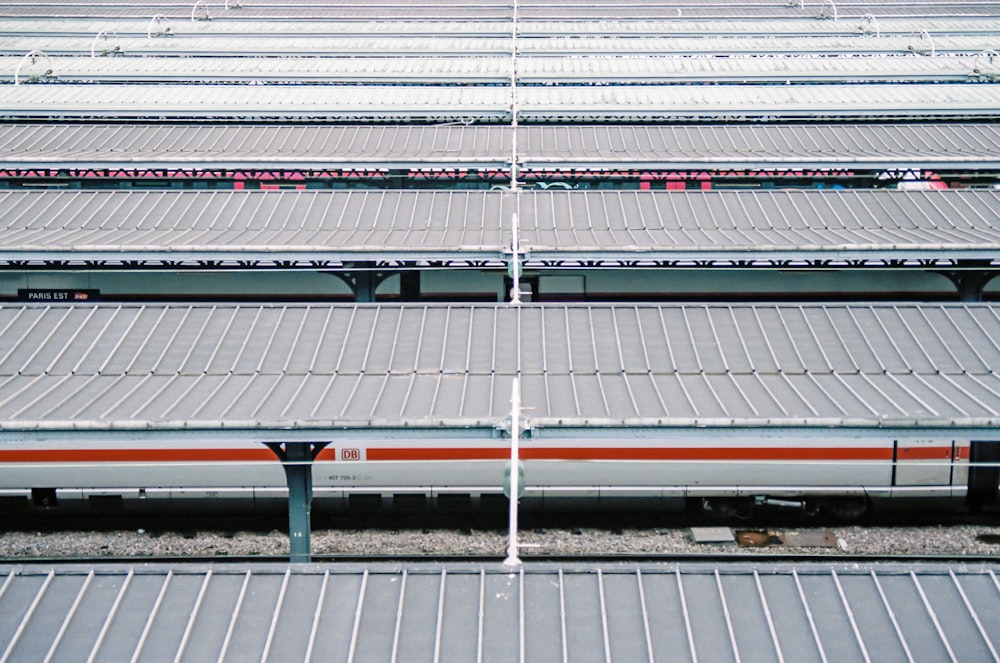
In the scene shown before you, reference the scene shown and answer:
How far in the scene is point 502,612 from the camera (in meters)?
8.70

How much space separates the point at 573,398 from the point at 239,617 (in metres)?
5.11

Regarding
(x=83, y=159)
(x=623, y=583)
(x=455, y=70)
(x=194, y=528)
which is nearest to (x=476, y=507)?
(x=194, y=528)

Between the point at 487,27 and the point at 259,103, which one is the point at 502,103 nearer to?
the point at 259,103

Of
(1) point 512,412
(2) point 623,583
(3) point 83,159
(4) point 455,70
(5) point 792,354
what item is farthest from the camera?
(4) point 455,70

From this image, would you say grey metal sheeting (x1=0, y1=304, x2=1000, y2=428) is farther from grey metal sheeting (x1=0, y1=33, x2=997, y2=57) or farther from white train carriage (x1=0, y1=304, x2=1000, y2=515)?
grey metal sheeting (x1=0, y1=33, x2=997, y2=57)

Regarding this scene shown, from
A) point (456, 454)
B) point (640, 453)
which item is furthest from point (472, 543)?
point (640, 453)

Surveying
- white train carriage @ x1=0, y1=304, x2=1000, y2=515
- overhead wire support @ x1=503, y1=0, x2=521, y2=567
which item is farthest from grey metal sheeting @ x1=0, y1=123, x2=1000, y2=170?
white train carriage @ x1=0, y1=304, x2=1000, y2=515

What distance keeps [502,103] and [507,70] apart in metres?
5.65

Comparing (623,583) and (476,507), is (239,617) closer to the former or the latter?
(623,583)

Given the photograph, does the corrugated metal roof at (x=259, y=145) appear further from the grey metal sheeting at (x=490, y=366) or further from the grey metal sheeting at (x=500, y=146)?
the grey metal sheeting at (x=490, y=366)

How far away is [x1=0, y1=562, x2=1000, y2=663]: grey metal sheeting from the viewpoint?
8352 millimetres

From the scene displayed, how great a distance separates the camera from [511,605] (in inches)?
344

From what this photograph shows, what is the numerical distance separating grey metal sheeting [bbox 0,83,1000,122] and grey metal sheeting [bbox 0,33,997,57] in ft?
26.6

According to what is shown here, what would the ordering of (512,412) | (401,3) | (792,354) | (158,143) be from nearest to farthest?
(512,412)
(792,354)
(158,143)
(401,3)
